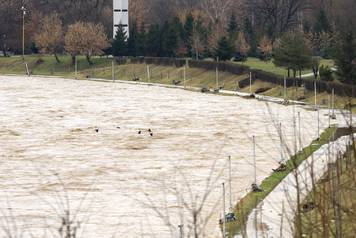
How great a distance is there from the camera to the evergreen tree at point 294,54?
69.2m

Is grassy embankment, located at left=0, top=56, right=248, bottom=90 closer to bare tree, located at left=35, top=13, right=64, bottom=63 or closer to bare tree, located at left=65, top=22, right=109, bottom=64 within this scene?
bare tree, located at left=65, top=22, right=109, bottom=64

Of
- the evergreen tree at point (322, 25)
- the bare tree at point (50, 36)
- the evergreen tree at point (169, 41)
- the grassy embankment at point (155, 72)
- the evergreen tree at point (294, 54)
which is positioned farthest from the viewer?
the bare tree at point (50, 36)

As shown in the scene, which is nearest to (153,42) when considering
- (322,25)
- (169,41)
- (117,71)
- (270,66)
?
(169,41)

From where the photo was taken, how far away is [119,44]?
358ft

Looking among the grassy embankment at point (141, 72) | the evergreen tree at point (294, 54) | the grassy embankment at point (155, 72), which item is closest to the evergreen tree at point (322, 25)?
the grassy embankment at point (155, 72)

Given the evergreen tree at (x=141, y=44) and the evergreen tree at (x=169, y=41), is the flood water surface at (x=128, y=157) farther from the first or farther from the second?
the evergreen tree at (x=141, y=44)

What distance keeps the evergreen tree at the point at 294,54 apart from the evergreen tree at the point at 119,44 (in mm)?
40135

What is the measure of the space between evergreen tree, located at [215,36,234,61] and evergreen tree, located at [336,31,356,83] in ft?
93.0

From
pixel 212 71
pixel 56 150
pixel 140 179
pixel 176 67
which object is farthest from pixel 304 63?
pixel 140 179

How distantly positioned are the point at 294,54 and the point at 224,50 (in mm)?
19890

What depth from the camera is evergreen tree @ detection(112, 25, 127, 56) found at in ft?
356

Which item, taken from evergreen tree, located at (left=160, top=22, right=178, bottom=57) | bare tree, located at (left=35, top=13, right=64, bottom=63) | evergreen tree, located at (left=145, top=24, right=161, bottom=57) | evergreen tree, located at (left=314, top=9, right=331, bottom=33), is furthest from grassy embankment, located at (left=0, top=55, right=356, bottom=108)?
evergreen tree, located at (left=314, top=9, right=331, bottom=33)

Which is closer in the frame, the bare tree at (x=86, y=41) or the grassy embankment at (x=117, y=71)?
the grassy embankment at (x=117, y=71)

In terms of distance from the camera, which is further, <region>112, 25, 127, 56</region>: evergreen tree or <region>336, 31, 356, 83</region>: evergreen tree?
<region>112, 25, 127, 56</region>: evergreen tree
